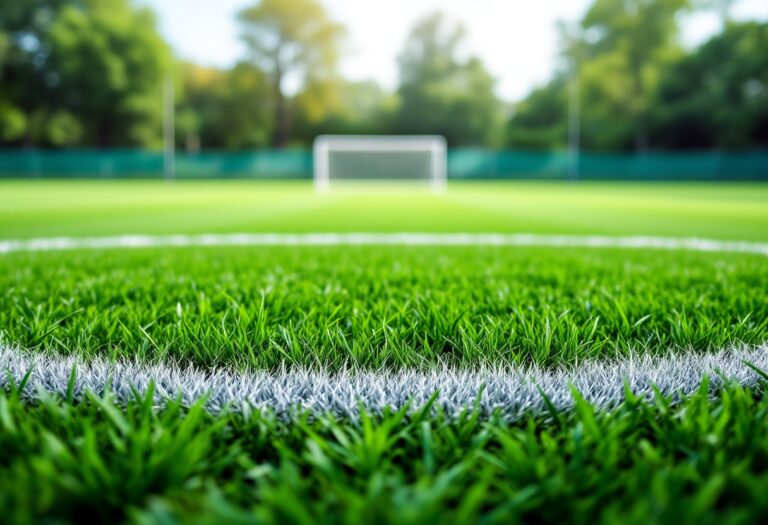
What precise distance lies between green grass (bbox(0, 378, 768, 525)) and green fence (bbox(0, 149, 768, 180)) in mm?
38068

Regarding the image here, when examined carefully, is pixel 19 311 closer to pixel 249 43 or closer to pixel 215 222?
pixel 215 222

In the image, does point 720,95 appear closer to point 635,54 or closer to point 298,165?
point 635,54

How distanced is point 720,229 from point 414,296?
7788mm

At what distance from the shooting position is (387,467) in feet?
4.82

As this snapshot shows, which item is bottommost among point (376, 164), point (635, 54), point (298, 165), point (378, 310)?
point (378, 310)

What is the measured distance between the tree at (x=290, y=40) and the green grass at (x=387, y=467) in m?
50.8

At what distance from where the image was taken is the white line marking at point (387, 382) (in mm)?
1894

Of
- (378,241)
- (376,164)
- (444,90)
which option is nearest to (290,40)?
(444,90)

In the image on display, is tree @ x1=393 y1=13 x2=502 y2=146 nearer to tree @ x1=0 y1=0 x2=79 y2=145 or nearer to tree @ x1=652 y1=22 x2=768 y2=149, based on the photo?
tree @ x1=652 y1=22 x2=768 y2=149

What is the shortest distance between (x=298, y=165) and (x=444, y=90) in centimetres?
1588

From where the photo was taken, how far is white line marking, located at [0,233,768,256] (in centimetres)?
661

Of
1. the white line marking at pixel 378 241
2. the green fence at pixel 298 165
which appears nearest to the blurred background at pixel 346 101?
the green fence at pixel 298 165

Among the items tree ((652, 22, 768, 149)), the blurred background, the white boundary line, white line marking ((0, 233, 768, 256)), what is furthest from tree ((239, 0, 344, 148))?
the white boundary line

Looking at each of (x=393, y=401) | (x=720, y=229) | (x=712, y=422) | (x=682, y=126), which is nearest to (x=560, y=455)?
(x=712, y=422)
